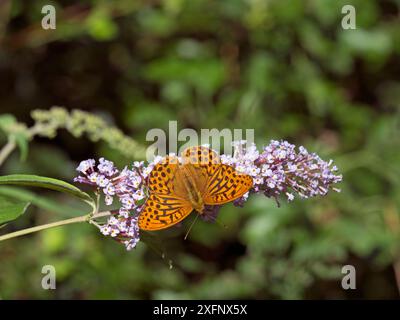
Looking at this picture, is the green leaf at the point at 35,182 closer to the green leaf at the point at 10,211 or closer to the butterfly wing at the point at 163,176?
the green leaf at the point at 10,211

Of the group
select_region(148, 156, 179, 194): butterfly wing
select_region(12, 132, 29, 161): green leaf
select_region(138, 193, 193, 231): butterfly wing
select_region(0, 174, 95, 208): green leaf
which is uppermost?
select_region(12, 132, 29, 161): green leaf

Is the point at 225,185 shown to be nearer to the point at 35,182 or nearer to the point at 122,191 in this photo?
the point at 122,191

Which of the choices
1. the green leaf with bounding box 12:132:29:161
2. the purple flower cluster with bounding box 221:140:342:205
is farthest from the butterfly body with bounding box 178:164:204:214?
the green leaf with bounding box 12:132:29:161

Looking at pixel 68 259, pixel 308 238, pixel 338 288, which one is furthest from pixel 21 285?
pixel 338 288

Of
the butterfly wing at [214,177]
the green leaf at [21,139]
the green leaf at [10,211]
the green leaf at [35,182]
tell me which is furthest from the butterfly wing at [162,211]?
the green leaf at [21,139]

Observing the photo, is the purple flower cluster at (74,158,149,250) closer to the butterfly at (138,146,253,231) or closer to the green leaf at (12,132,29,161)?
the butterfly at (138,146,253,231)
